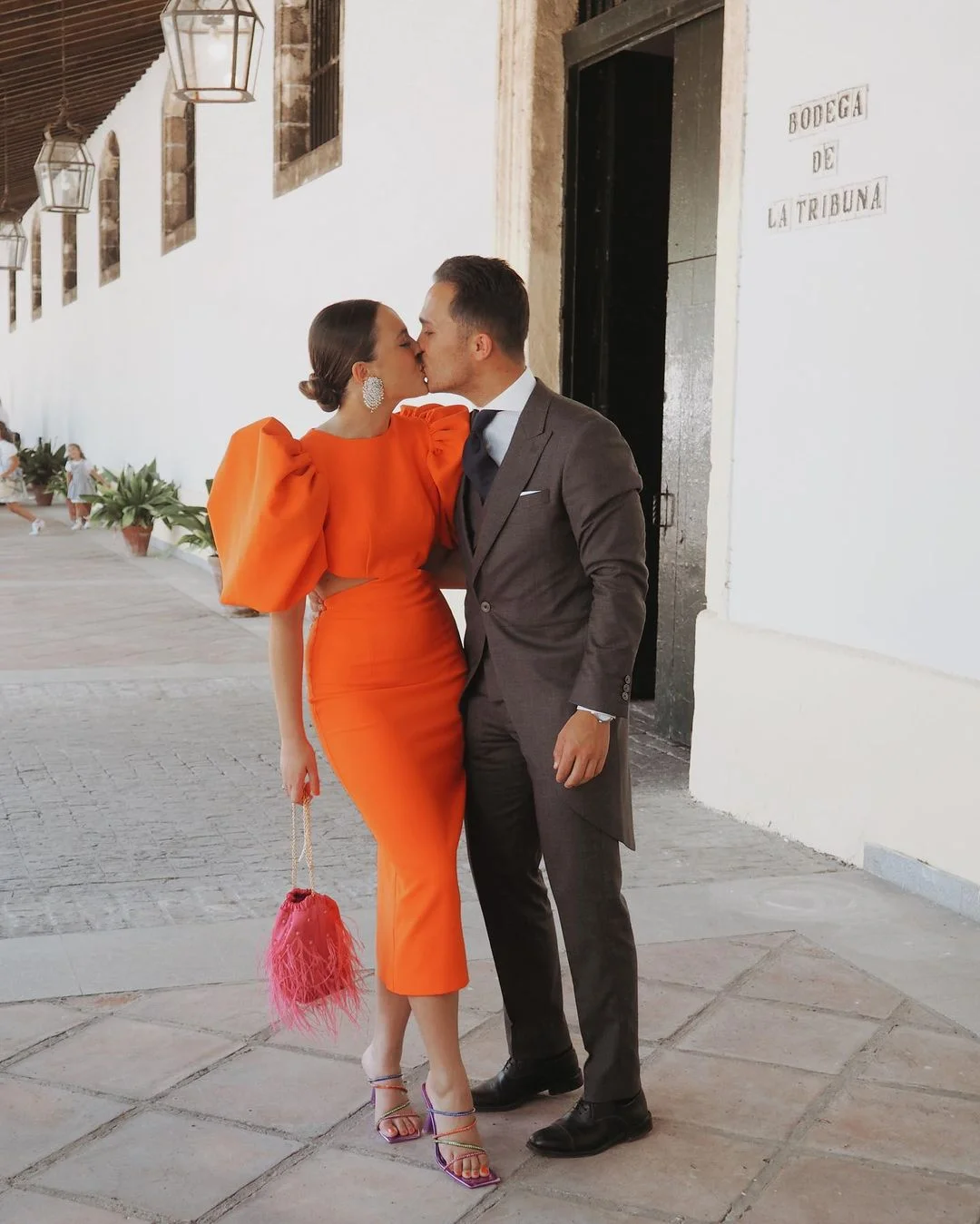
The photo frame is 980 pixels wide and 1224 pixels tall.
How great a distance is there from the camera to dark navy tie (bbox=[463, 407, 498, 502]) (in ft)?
9.48

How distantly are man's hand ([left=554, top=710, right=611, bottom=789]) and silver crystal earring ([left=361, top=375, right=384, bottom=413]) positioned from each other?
0.69m

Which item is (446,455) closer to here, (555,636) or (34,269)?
(555,636)

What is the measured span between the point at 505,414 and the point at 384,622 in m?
0.45

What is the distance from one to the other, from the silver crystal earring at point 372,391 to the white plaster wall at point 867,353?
2.14 metres

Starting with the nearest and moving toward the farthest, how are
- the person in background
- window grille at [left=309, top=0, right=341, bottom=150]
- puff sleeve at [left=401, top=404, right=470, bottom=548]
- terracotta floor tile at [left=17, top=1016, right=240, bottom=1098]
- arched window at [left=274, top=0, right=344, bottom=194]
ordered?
puff sleeve at [left=401, top=404, right=470, bottom=548] < terracotta floor tile at [left=17, top=1016, right=240, bottom=1098] < window grille at [left=309, top=0, right=341, bottom=150] < arched window at [left=274, top=0, right=344, bottom=194] < the person in background

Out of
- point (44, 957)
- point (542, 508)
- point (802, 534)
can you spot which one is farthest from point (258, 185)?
point (542, 508)

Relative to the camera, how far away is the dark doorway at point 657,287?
20.4 feet

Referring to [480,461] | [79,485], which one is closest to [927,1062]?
[480,461]

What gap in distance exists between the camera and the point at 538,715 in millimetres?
2814

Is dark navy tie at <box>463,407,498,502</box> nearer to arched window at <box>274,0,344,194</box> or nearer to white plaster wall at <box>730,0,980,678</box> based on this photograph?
white plaster wall at <box>730,0,980,678</box>

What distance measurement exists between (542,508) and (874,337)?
→ 2.34 m

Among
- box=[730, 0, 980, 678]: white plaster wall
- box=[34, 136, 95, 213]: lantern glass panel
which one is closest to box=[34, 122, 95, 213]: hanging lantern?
box=[34, 136, 95, 213]: lantern glass panel

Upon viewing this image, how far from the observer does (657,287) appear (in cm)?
727

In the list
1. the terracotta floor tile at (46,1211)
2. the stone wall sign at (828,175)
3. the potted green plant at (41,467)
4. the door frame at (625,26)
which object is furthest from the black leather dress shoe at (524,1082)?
the potted green plant at (41,467)
